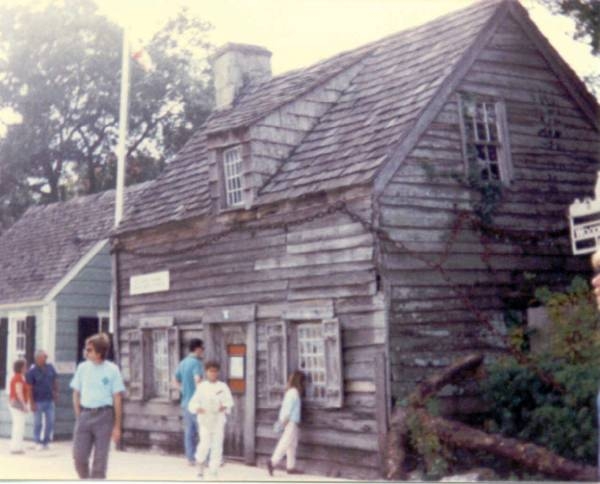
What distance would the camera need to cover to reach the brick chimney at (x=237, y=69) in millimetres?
17062

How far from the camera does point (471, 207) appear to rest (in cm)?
1223

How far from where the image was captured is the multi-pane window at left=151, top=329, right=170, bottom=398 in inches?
596

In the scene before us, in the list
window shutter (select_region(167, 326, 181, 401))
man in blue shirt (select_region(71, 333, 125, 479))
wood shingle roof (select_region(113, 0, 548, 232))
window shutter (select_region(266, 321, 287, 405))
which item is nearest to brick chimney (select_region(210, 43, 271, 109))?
wood shingle roof (select_region(113, 0, 548, 232))

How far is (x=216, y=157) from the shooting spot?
14172 mm

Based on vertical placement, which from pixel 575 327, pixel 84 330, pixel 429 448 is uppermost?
pixel 84 330

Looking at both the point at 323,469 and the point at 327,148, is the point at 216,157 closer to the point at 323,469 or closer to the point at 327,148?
the point at 327,148

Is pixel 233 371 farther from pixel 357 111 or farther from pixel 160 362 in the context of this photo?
pixel 357 111

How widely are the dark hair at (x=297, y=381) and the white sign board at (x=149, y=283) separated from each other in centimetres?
357

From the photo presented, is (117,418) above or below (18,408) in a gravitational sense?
above

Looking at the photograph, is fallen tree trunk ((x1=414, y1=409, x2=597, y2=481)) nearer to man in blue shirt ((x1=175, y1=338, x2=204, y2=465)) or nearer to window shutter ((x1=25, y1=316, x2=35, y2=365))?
man in blue shirt ((x1=175, y1=338, x2=204, y2=465))

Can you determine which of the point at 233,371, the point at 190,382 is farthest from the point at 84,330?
the point at 190,382

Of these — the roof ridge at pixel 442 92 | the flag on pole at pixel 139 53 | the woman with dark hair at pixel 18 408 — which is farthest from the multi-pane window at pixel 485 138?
the woman with dark hair at pixel 18 408

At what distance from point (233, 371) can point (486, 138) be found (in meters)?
4.84

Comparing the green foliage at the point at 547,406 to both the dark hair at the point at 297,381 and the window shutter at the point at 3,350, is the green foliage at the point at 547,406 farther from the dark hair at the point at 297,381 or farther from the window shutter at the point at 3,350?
the window shutter at the point at 3,350
